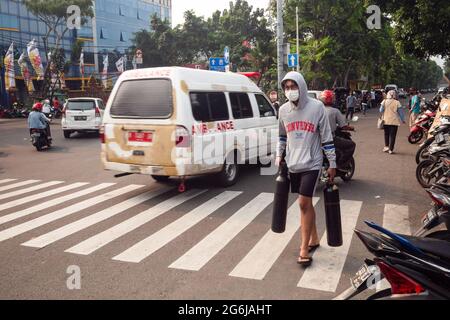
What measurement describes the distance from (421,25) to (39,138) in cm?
1454

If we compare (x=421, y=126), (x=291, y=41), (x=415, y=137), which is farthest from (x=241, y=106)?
(x=291, y=41)

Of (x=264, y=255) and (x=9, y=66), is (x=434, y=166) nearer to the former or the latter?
(x=264, y=255)

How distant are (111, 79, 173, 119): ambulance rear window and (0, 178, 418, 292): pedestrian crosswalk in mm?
1483

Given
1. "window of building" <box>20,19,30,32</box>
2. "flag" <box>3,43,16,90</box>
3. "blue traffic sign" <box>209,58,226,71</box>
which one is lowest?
"blue traffic sign" <box>209,58,226,71</box>

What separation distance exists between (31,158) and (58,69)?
2799 centimetres

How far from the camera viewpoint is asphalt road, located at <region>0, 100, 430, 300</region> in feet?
12.7

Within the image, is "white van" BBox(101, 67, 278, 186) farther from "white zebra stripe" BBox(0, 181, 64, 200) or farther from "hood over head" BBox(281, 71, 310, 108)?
"hood over head" BBox(281, 71, 310, 108)

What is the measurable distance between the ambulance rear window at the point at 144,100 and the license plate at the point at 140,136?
286 millimetres

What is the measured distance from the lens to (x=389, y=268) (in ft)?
9.18

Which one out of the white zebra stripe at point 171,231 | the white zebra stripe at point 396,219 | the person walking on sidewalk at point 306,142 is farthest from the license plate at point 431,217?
the white zebra stripe at point 171,231

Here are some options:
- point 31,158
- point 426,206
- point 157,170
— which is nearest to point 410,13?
point 426,206

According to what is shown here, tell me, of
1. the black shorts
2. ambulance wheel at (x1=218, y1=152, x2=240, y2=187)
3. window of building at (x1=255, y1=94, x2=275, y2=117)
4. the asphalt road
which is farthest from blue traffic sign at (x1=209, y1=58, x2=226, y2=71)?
the black shorts

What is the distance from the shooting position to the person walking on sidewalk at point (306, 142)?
167 inches

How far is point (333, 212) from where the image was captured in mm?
4168
